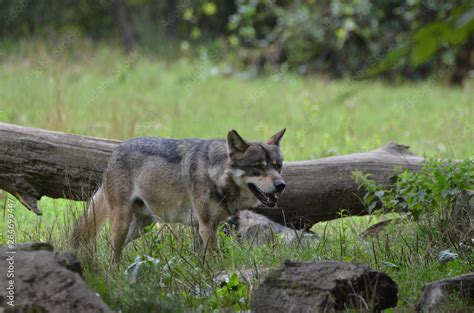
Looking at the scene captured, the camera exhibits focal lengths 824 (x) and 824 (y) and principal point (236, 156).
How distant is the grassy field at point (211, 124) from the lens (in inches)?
239

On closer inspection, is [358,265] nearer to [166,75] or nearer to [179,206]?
[179,206]

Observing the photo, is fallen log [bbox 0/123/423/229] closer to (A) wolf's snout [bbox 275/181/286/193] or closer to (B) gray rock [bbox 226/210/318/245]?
(B) gray rock [bbox 226/210/318/245]

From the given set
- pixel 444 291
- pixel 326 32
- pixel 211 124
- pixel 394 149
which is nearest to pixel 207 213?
pixel 394 149

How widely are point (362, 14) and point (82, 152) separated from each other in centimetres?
1554

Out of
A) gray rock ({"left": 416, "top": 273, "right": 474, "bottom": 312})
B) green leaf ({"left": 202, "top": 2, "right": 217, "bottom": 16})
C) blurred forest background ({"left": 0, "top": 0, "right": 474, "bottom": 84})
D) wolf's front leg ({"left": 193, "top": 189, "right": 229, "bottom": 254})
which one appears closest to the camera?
gray rock ({"left": 416, "top": 273, "right": 474, "bottom": 312})

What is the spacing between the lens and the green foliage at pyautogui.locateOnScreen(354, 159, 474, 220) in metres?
7.18

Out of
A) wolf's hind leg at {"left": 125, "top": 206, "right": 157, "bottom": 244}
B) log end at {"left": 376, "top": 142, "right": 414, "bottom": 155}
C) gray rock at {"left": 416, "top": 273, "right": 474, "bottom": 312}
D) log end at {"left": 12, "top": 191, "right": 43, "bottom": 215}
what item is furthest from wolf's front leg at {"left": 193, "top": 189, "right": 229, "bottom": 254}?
gray rock at {"left": 416, "top": 273, "right": 474, "bottom": 312}

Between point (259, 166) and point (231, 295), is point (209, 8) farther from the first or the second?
point (231, 295)

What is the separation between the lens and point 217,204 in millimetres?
7383

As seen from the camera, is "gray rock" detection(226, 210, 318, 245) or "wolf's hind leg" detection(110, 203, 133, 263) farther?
"gray rock" detection(226, 210, 318, 245)

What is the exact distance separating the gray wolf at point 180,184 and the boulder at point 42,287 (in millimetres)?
2095

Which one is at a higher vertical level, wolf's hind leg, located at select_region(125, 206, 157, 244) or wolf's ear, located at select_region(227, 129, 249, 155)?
wolf's ear, located at select_region(227, 129, 249, 155)

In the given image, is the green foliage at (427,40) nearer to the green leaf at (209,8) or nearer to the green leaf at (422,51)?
the green leaf at (422,51)

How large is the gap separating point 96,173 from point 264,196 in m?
1.95
